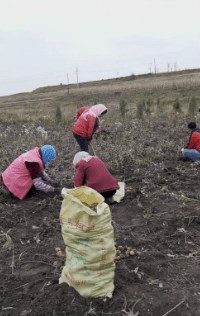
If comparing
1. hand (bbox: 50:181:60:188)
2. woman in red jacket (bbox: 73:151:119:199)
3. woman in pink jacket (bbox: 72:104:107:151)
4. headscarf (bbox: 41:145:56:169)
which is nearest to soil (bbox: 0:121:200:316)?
hand (bbox: 50:181:60:188)

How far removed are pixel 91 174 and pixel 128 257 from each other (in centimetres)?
124

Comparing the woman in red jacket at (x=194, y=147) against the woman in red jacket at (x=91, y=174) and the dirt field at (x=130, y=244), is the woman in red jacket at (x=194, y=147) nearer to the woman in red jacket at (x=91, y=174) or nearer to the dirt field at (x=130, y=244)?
the dirt field at (x=130, y=244)

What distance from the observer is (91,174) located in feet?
12.2

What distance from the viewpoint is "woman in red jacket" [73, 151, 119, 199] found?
3648 mm

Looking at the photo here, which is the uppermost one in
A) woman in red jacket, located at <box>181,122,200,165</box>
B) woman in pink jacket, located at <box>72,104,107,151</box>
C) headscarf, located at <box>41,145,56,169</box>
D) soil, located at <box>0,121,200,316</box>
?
woman in pink jacket, located at <box>72,104,107,151</box>

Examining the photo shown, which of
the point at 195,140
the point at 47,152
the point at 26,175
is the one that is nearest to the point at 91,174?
the point at 47,152

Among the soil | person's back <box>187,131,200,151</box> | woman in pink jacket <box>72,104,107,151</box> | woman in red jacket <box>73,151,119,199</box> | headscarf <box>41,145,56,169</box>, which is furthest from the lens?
person's back <box>187,131,200,151</box>

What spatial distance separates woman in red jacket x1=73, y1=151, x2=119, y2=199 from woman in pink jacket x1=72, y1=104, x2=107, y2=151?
4.88ft

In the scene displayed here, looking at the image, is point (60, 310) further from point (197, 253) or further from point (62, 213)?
point (197, 253)

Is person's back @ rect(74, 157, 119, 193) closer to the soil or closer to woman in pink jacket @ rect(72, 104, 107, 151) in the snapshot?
the soil

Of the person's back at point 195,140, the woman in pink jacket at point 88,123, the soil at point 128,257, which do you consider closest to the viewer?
the soil at point 128,257

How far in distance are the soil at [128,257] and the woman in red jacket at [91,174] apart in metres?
0.44

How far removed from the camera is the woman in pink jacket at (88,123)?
5.11 metres

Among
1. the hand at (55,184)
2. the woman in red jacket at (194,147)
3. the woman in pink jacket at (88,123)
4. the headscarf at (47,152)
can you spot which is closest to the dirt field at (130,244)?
the hand at (55,184)
